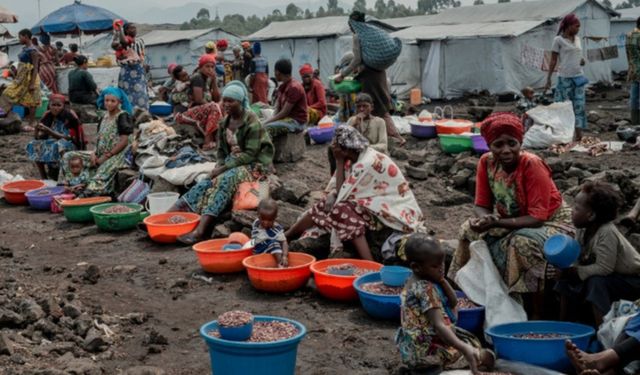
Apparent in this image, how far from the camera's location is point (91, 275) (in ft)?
19.5

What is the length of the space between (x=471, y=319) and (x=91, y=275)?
3.05 meters

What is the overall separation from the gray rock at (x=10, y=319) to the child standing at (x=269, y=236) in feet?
6.05

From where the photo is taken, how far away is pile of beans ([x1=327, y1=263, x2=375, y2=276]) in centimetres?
531

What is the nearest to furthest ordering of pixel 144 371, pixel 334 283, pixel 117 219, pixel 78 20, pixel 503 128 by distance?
1. pixel 144 371
2. pixel 503 128
3. pixel 334 283
4. pixel 117 219
5. pixel 78 20

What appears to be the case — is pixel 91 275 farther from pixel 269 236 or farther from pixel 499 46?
pixel 499 46

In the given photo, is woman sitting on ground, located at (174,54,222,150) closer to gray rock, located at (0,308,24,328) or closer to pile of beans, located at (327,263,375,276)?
pile of beans, located at (327,263,375,276)

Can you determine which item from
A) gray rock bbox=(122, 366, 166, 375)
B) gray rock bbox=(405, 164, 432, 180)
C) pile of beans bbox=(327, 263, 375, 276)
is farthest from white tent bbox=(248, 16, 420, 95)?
gray rock bbox=(122, 366, 166, 375)

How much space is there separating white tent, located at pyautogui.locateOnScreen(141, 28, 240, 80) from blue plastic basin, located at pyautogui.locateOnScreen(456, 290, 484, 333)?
77.3ft

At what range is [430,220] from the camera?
7496mm

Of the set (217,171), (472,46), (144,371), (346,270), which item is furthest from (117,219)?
(472,46)

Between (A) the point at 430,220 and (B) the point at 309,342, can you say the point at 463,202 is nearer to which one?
(A) the point at 430,220

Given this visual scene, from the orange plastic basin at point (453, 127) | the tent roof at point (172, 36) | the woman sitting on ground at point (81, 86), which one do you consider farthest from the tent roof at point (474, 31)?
the woman sitting on ground at point (81, 86)

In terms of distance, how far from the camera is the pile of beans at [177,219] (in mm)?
7128

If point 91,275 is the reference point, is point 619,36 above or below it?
above
